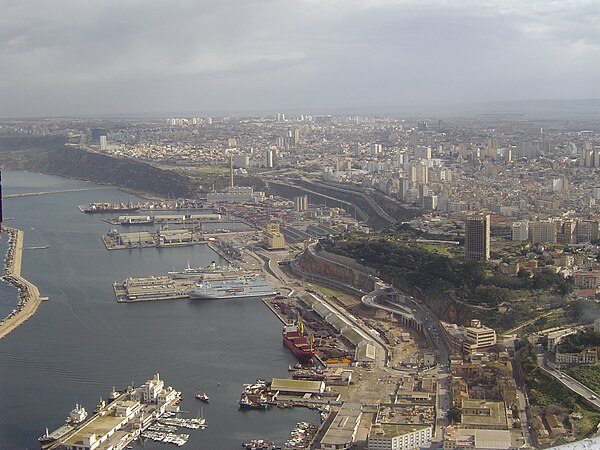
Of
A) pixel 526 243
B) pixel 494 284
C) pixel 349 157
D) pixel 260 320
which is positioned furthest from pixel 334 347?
pixel 349 157

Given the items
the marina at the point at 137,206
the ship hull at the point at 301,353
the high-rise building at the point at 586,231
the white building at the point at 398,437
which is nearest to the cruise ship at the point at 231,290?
the ship hull at the point at 301,353

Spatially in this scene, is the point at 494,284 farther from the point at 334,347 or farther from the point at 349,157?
the point at 349,157

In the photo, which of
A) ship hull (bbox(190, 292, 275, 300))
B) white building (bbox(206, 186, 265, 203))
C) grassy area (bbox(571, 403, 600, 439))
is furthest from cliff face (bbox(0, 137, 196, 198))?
grassy area (bbox(571, 403, 600, 439))

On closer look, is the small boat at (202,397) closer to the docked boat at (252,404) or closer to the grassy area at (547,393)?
the docked boat at (252,404)

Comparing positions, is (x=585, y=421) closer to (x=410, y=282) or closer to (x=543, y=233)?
(x=410, y=282)

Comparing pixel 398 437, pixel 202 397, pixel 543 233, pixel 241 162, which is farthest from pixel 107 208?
pixel 398 437
